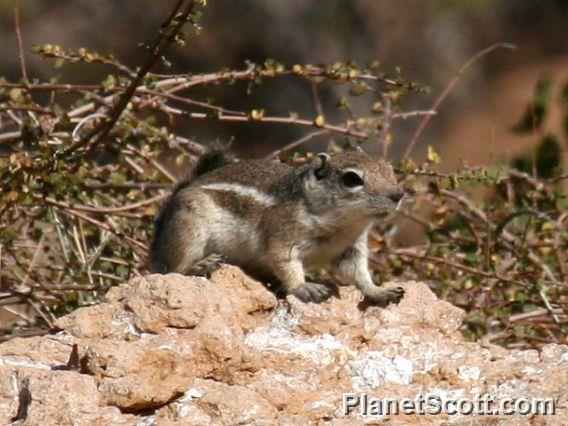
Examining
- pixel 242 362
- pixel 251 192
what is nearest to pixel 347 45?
pixel 251 192

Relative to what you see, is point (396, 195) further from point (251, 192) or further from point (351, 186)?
point (251, 192)

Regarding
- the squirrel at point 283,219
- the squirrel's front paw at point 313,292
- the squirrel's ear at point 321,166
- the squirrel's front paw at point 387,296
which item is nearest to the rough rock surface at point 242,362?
the squirrel's front paw at point 387,296

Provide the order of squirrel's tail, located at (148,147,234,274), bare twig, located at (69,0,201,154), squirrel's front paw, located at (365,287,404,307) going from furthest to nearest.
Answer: squirrel's tail, located at (148,147,234,274) → bare twig, located at (69,0,201,154) → squirrel's front paw, located at (365,287,404,307)

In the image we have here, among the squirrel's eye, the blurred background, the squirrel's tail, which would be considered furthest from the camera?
the blurred background

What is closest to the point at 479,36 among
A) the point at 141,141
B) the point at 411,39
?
the point at 411,39

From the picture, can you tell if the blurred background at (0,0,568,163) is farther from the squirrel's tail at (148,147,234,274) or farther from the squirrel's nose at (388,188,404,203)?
the squirrel's nose at (388,188,404,203)

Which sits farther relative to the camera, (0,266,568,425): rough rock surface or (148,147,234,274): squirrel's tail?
(148,147,234,274): squirrel's tail

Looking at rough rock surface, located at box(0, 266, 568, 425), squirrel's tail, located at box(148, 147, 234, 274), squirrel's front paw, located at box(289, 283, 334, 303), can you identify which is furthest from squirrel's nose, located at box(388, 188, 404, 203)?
squirrel's tail, located at box(148, 147, 234, 274)

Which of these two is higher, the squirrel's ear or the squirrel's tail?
the squirrel's ear
